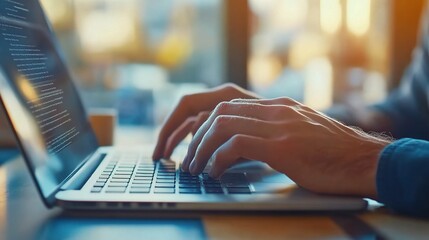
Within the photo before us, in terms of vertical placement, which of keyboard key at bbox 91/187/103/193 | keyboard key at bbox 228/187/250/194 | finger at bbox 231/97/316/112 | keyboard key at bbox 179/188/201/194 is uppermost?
finger at bbox 231/97/316/112

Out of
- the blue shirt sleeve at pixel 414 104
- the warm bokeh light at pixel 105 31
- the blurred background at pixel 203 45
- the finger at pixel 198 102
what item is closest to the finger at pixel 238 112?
the finger at pixel 198 102

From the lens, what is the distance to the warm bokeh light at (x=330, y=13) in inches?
66.7

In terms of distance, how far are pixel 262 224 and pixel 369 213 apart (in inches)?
5.0

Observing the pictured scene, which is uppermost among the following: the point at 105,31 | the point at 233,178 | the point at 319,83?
the point at 105,31

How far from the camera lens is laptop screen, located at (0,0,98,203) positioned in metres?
0.61

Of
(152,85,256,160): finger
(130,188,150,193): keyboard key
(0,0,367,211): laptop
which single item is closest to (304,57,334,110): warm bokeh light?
(152,85,256,160): finger

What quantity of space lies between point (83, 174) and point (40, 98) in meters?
0.11

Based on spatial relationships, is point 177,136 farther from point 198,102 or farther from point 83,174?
point 83,174

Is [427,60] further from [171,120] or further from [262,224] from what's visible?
[262,224]

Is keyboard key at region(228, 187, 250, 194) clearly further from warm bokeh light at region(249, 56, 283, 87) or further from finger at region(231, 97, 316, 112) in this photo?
warm bokeh light at region(249, 56, 283, 87)

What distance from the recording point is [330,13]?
170 cm

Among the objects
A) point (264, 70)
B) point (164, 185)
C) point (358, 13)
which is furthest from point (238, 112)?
point (358, 13)

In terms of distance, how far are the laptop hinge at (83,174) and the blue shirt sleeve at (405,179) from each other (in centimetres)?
35

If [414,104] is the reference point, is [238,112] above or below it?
above
